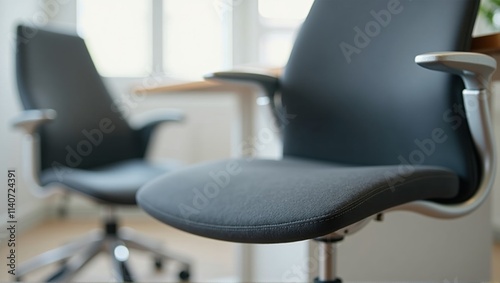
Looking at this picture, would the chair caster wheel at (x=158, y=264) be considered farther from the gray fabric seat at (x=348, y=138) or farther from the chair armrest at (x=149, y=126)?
the gray fabric seat at (x=348, y=138)

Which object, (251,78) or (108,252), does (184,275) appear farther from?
(251,78)

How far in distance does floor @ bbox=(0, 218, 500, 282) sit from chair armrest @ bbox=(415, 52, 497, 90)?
4.27 ft

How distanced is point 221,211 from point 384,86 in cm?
45

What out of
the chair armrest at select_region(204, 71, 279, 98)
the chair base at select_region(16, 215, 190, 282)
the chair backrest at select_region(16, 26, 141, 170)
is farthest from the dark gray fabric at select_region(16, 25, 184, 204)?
the chair armrest at select_region(204, 71, 279, 98)

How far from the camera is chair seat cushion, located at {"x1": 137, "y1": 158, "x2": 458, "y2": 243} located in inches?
24.8

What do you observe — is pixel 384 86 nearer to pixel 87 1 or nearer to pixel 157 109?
pixel 157 109

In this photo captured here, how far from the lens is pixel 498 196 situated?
2.47 metres

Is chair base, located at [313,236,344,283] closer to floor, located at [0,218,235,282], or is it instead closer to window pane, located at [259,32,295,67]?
floor, located at [0,218,235,282]

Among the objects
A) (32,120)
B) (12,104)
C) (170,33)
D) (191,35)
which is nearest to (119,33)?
(170,33)

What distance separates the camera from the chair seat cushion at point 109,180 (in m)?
1.40

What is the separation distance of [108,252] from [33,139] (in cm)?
51

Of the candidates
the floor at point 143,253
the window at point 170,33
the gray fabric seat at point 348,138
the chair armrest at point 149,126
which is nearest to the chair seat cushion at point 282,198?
the gray fabric seat at point 348,138

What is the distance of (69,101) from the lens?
6.01 ft

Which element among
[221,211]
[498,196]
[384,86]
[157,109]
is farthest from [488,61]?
[157,109]
